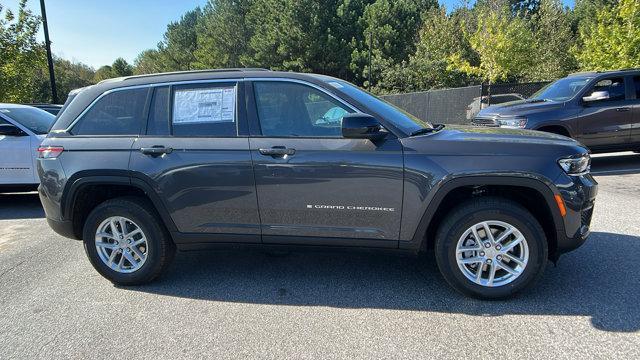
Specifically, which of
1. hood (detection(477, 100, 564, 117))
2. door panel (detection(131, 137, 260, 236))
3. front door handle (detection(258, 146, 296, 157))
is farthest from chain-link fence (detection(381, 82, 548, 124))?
door panel (detection(131, 137, 260, 236))

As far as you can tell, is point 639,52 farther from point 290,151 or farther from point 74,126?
point 74,126

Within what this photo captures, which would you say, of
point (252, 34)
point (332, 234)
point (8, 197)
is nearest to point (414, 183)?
point (332, 234)

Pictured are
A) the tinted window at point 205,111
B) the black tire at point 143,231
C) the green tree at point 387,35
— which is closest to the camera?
the tinted window at point 205,111

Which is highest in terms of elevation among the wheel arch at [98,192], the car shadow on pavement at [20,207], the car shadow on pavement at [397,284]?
the wheel arch at [98,192]

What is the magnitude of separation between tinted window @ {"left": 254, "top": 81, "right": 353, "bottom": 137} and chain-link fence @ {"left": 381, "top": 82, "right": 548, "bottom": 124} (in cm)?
1186

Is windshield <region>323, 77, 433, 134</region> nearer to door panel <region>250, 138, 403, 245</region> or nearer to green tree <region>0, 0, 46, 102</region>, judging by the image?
door panel <region>250, 138, 403, 245</region>

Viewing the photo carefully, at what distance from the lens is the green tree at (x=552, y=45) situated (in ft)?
85.3

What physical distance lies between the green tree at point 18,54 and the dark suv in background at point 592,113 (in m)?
17.6

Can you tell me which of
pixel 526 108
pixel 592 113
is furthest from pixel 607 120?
pixel 526 108

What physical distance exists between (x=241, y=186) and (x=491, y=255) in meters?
2.05

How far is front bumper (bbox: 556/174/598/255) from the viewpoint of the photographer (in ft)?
10.9

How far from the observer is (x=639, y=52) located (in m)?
15.2

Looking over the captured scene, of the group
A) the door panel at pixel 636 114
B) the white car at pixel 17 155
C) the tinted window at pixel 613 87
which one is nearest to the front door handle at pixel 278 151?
the white car at pixel 17 155

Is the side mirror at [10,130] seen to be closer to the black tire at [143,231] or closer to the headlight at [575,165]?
the black tire at [143,231]
